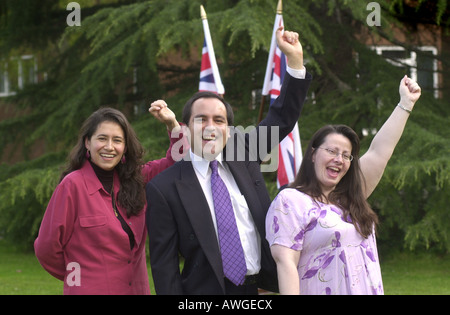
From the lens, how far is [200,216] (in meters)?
2.73

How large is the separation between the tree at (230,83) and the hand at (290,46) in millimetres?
3943

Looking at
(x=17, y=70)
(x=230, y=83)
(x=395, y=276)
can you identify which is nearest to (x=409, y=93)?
(x=395, y=276)

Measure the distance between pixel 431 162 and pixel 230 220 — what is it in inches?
202

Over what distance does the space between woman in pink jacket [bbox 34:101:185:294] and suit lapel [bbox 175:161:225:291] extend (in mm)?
501

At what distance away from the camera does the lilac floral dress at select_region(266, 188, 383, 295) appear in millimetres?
2756

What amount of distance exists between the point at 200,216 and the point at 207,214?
0.11 feet

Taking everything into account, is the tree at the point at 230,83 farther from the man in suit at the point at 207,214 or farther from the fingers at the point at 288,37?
the man in suit at the point at 207,214

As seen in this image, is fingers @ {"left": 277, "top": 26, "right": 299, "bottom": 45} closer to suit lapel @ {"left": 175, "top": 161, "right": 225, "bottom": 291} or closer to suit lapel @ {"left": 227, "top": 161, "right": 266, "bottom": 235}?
suit lapel @ {"left": 227, "top": 161, "right": 266, "bottom": 235}

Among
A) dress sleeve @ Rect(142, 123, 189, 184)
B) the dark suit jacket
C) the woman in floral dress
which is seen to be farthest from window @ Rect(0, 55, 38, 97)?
the woman in floral dress

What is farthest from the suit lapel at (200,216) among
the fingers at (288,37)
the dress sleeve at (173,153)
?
the fingers at (288,37)

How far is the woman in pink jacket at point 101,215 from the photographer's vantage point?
3100mm

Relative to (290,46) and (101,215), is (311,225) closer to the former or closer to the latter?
(290,46)

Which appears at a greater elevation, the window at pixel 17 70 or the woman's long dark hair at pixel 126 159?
the window at pixel 17 70

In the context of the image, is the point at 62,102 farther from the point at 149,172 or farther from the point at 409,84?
the point at 409,84
